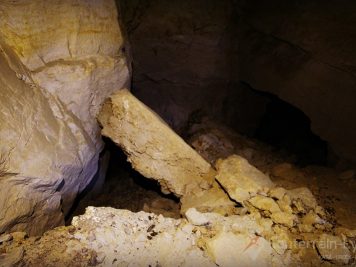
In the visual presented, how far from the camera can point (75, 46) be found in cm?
274

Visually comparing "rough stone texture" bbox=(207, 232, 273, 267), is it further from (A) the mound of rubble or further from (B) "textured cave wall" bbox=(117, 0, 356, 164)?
(B) "textured cave wall" bbox=(117, 0, 356, 164)

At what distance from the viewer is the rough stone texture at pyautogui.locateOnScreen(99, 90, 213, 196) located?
298cm

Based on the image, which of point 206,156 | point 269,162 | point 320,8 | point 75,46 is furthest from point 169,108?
point 320,8

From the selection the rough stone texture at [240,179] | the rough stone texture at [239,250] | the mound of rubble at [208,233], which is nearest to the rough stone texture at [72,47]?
the mound of rubble at [208,233]

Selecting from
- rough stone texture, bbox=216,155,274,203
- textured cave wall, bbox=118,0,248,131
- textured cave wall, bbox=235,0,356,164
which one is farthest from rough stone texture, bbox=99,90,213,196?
textured cave wall, bbox=235,0,356,164

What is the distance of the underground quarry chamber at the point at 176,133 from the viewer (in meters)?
2.10

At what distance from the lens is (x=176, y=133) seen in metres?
3.40

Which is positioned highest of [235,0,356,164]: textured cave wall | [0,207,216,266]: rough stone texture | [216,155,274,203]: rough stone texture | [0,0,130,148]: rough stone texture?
[235,0,356,164]: textured cave wall

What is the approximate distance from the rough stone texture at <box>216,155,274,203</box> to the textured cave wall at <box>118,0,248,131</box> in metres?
1.60

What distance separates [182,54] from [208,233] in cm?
263

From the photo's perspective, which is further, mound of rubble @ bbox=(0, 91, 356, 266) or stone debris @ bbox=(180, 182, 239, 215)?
stone debris @ bbox=(180, 182, 239, 215)

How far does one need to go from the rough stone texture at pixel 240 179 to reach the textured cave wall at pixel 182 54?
1.60m

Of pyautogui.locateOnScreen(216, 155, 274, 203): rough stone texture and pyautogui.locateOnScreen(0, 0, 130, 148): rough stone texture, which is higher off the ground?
pyautogui.locateOnScreen(0, 0, 130, 148): rough stone texture

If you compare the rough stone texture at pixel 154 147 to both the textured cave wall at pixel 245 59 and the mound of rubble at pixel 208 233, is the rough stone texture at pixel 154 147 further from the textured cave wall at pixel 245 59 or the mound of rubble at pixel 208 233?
the textured cave wall at pixel 245 59
